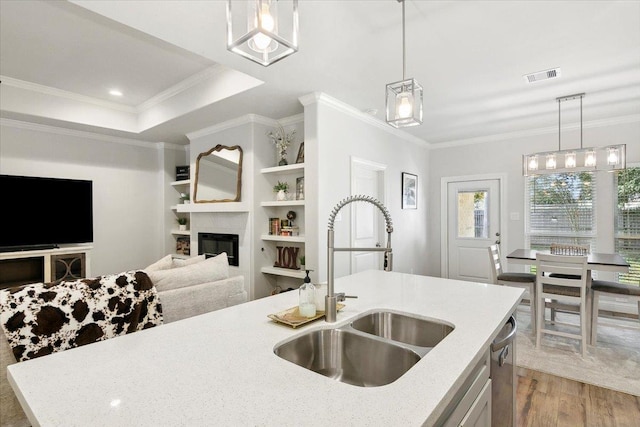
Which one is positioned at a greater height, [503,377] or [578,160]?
[578,160]

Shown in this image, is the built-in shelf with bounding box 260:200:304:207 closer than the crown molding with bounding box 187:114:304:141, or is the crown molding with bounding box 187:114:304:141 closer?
the built-in shelf with bounding box 260:200:304:207

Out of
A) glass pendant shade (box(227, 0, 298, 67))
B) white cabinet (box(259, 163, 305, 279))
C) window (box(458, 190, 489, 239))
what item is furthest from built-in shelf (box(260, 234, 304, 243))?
window (box(458, 190, 489, 239))

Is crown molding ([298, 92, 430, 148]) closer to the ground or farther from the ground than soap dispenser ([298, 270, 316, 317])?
farther from the ground

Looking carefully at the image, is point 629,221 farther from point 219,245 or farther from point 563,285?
point 219,245

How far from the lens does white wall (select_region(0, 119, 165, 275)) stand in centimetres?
432

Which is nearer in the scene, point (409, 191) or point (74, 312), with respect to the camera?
point (74, 312)

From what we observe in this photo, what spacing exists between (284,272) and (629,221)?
182 inches

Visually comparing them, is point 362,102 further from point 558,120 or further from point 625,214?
point 625,214

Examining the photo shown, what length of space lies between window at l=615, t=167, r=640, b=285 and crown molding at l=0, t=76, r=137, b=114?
6.96 metres

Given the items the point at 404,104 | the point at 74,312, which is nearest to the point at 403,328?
the point at 404,104

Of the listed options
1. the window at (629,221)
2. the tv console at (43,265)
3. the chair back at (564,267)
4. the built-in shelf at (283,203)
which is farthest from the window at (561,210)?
the tv console at (43,265)

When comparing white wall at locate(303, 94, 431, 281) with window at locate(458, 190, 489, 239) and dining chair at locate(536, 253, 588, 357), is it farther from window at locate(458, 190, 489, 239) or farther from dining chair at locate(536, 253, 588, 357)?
dining chair at locate(536, 253, 588, 357)

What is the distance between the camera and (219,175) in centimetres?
457

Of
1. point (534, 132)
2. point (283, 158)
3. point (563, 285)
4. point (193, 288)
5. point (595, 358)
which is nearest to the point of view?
point (193, 288)
